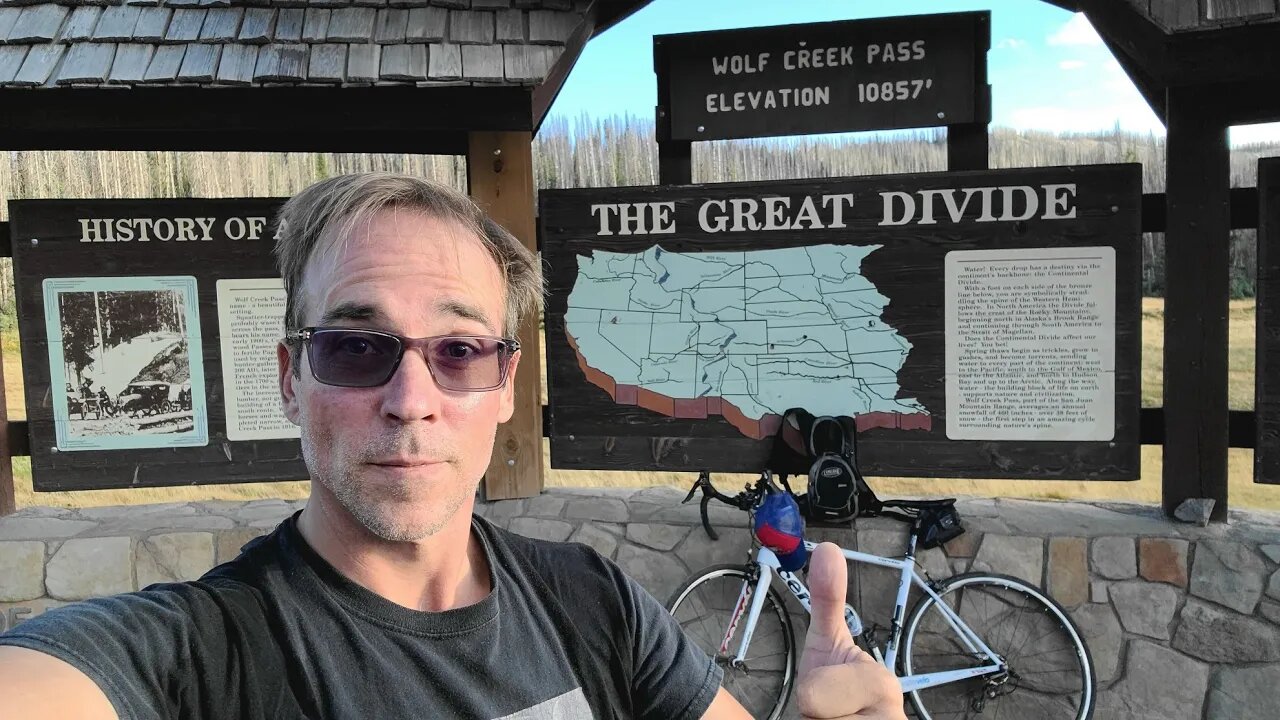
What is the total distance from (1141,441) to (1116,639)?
2.87ft

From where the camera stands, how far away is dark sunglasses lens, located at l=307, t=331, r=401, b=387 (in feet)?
4.24

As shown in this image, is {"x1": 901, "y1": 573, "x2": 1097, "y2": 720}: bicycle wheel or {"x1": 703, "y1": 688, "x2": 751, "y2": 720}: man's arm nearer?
{"x1": 703, "y1": 688, "x2": 751, "y2": 720}: man's arm

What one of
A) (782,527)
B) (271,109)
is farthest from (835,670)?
(271,109)

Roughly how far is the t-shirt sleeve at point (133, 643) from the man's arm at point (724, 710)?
34.4 inches

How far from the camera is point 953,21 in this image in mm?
3754

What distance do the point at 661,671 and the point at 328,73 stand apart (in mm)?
3094

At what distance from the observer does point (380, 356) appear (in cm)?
131

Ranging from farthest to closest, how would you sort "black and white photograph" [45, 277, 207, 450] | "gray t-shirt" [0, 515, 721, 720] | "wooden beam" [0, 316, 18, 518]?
"wooden beam" [0, 316, 18, 518]
"black and white photograph" [45, 277, 207, 450]
"gray t-shirt" [0, 515, 721, 720]

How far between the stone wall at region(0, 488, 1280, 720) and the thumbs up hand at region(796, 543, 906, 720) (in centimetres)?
254

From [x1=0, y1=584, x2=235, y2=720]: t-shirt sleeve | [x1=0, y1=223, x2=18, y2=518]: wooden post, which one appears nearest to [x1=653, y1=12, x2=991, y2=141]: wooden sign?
[x1=0, y1=584, x2=235, y2=720]: t-shirt sleeve

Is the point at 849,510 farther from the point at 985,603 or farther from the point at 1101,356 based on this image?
the point at 1101,356

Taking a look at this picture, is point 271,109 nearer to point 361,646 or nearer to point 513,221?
point 513,221

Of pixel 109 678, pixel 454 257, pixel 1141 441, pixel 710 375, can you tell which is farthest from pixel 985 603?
pixel 109 678

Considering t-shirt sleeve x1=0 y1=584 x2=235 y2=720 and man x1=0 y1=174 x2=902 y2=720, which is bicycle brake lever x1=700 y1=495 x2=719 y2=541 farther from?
t-shirt sleeve x1=0 y1=584 x2=235 y2=720
